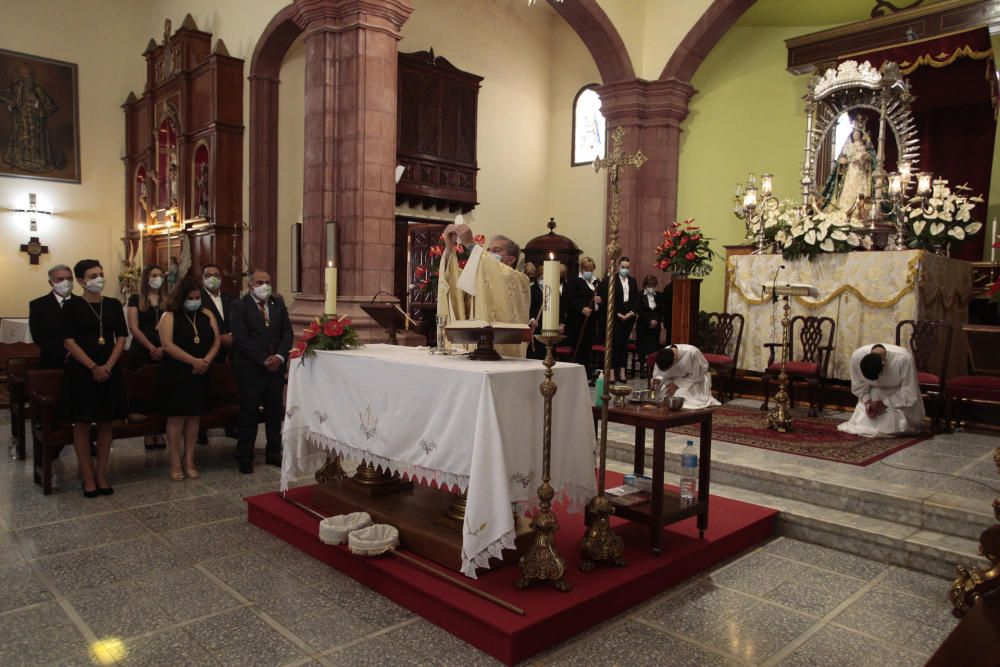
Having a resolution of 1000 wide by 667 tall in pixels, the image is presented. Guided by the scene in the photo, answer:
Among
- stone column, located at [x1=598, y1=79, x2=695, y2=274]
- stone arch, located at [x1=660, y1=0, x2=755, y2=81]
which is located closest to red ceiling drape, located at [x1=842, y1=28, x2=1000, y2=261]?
stone arch, located at [x1=660, y1=0, x2=755, y2=81]

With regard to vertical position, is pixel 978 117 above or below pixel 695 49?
below

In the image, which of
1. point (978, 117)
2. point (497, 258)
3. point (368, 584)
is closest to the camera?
point (368, 584)

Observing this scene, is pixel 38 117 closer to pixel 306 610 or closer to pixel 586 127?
pixel 586 127

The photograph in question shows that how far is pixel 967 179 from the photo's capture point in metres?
9.77

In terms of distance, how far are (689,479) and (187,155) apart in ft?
36.9

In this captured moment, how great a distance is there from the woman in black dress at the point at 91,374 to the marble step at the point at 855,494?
14.2ft

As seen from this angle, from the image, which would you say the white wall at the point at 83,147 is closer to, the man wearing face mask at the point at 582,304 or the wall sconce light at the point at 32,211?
the wall sconce light at the point at 32,211

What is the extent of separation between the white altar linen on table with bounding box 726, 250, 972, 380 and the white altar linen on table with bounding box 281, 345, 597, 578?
5348 mm

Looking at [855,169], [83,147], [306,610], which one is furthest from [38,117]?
[855,169]

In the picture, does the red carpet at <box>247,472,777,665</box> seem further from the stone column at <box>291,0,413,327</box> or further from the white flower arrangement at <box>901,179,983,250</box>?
the white flower arrangement at <box>901,179,983,250</box>

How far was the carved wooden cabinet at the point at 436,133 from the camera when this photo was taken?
11.5m

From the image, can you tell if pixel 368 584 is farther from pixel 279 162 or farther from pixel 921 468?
pixel 279 162

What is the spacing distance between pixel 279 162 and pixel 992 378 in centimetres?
1020

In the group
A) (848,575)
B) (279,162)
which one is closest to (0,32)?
(279,162)
